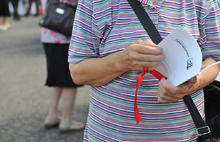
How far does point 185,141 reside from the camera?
1.22m

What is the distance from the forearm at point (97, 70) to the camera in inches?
44.9

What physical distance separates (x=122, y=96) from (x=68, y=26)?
5.52 ft

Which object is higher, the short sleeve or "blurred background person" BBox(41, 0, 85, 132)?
the short sleeve

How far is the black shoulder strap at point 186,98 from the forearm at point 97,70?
16 cm

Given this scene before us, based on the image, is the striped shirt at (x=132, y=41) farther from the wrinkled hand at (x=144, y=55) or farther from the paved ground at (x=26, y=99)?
the paved ground at (x=26, y=99)

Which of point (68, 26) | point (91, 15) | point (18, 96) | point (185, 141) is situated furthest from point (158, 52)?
point (18, 96)

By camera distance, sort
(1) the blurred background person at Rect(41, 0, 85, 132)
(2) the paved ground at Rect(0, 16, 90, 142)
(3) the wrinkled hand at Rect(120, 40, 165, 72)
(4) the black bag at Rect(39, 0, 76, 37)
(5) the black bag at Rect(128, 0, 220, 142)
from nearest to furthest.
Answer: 1. (3) the wrinkled hand at Rect(120, 40, 165, 72)
2. (5) the black bag at Rect(128, 0, 220, 142)
3. (4) the black bag at Rect(39, 0, 76, 37)
4. (1) the blurred background person at Rect(41, 0, 85, 132)
5. (2) the paved ground at Rect(0, 16, 90, 142)

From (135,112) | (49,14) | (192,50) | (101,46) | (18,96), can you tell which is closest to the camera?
(192,50)

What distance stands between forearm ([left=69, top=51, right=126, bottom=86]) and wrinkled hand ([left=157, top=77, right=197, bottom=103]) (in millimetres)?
183

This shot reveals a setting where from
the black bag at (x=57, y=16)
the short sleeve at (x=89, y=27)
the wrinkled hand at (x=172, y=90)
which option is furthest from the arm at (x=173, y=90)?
the black bag at (x=57, y=16)

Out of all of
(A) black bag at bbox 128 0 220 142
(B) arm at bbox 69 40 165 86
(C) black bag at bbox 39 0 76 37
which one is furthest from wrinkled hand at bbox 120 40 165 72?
(C) black bag at bbox 39 0 76 37

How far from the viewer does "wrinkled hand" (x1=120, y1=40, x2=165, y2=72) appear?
3.18ft

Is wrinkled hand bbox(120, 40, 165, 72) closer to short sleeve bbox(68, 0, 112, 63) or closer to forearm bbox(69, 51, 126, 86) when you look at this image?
forearm bbox(69, 51, 126, 86)

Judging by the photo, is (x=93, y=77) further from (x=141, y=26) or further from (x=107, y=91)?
(x=141, y=26)
